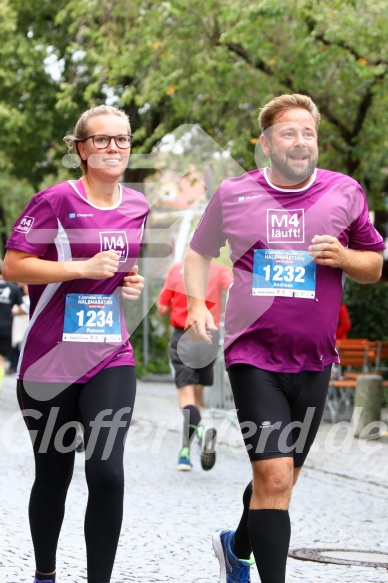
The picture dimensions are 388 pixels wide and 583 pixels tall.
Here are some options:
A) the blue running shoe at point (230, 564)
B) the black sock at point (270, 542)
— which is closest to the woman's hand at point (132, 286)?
the black sock at point (270, 542)

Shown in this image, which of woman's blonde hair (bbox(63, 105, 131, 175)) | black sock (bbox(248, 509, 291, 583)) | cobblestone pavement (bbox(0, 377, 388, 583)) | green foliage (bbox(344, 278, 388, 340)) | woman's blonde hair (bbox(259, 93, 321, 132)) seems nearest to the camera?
black sock (bbox(248, 509, 291, 583))

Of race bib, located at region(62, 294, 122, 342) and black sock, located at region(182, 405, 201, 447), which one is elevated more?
race bib, located at region(62, 294, 122, 342)

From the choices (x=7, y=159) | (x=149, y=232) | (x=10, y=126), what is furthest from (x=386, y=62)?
(x=7, y=159)

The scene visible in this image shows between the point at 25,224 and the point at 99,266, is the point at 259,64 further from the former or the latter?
the point at 99,266

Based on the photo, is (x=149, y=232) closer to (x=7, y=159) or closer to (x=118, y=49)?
(x=118, y=49)

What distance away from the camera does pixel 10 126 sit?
25.4m

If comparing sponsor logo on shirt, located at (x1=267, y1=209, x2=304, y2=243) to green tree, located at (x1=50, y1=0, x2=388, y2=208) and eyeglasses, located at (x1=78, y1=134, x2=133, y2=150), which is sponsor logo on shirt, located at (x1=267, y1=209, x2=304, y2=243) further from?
green tree, located at (x1=50, y1=0, x2=388, y2=208)

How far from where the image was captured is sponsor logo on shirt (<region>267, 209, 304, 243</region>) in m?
4.70

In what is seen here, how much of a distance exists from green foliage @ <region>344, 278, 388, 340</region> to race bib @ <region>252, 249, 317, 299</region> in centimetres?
1554

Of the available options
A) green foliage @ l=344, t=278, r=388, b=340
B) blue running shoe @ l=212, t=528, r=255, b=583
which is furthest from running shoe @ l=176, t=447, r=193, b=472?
green foliage @ l=344, t=278, r=388, b=340

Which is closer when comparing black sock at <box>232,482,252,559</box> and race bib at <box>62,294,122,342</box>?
race bib at <box>62,294,122,342</box>

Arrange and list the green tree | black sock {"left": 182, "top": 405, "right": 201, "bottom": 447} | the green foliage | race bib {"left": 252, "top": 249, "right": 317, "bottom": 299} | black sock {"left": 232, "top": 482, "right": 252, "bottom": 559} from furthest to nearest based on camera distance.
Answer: the green foliage
the green tree
black sock {"left": 182, "top": 405, "right": 201, "bottom": 447}
black sock {"left": 232, "top": 482, "right": 252, "bottom": 559}
race bib {"left": 252, "top": 249, "right": 317, "bottom": 299}

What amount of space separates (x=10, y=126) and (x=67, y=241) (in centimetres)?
2109

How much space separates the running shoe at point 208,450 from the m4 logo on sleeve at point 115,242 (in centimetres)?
502
